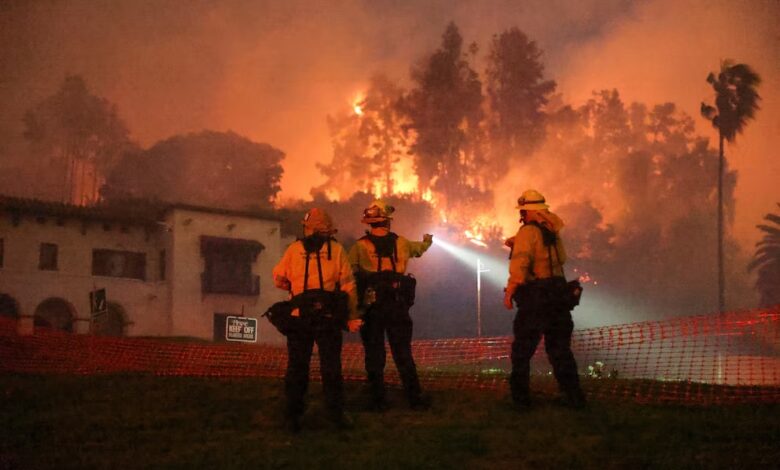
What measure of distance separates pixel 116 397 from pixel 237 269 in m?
34.5

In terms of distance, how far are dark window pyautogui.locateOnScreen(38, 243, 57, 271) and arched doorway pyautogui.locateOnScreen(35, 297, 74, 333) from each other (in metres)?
1.60

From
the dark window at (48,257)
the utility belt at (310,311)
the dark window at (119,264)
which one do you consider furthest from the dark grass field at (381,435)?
the dark window at (119,264)

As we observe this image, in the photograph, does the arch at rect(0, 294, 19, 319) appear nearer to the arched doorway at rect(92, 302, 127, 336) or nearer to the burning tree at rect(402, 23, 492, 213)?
the arched doorway at rect(92, 302, 127, 336)

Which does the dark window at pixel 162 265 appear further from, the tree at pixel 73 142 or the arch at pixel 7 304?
the tree at pixel 73 142

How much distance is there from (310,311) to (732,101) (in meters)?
57.2

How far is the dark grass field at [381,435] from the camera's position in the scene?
4.82 m

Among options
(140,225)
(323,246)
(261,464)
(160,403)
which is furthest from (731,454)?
(140,225)

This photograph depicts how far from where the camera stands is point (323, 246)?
20.6 ft

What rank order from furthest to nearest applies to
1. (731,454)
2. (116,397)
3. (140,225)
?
(140,225)
(116,397)
(731,454)

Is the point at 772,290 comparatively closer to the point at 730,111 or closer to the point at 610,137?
the point at 730,111

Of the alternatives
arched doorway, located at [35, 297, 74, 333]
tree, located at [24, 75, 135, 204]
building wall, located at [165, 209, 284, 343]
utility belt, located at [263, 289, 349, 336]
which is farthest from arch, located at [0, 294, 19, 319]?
utility belt, located at [263, 289, 349, 336]

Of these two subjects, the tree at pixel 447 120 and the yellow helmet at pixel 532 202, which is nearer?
the yellow helmet at pixel 532 202

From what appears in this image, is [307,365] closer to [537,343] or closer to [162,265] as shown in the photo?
[537,343]

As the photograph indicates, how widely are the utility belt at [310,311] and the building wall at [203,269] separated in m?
33.0
